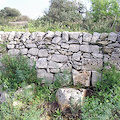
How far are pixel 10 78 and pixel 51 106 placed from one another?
151 cm

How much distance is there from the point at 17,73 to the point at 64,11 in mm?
5523

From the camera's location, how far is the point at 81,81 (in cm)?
396

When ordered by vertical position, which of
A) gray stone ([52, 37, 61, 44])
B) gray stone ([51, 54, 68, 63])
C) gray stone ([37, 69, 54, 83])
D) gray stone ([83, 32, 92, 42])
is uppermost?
gray stone ([83, 32, 92, 42])

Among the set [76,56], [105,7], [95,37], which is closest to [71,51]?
[76,56]

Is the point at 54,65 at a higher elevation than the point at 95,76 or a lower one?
higher

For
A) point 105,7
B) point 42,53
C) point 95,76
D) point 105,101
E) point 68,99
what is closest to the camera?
point 105,101

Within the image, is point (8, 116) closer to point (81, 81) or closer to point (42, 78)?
point (42, 78)

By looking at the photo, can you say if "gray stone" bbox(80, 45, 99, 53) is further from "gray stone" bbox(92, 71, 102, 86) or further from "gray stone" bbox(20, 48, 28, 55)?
"gray stone" bbox(20, 48, 28, 55)

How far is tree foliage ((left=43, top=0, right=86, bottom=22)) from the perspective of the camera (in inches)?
304

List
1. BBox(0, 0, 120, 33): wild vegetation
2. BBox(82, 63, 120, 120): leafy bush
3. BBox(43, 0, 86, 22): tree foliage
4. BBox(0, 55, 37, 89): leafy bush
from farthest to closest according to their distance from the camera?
BBox(43, 0, 86, 22): tree foliage, BBox(0, 0, 120, 33): wild vegetation, BBox(0, 55, 37, 89): leafy bush, BBox(82, 63, 120, 120): leafy bush

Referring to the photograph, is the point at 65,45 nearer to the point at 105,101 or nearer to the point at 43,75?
the point at 43,75

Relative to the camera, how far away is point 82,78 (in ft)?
13.0

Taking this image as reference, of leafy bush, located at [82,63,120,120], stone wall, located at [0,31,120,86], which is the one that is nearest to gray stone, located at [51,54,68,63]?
stone wall, located at [0,31,120,86]

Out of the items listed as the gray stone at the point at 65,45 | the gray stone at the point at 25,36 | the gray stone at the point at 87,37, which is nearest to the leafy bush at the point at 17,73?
the gray stone at the point at 25,36
